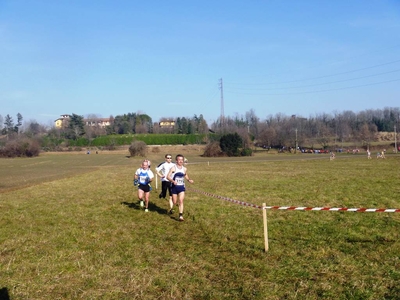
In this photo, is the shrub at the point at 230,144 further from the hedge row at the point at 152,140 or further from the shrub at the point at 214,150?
the hedge row at the point at 152,140

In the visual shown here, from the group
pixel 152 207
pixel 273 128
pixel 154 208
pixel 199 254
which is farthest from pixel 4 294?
pixel 273 128

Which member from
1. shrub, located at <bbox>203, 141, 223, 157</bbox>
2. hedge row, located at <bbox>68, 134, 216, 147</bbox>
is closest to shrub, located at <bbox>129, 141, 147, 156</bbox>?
shrub, located at <bbox>203, 141, 223, 157</bbox>

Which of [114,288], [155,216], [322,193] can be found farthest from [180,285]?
[322,193]

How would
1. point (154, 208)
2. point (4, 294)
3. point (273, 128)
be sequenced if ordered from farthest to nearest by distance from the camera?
point (273, 128) → point (154, 208) → point (4, 294)

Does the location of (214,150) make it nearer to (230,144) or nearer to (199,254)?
(230,144)

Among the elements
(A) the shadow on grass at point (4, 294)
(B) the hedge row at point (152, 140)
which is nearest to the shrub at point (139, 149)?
(B) the hedge row at point (152, 140)

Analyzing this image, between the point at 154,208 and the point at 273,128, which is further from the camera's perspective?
the point at 273,128

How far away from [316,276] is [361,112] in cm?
19565

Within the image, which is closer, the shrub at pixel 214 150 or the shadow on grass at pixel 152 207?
the shadow on grass at pixel 152 207

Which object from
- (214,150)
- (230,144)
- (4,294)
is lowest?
(214,150)

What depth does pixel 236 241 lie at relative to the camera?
9.30 metres

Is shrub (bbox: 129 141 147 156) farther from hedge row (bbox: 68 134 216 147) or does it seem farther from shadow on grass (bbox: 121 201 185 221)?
shadow on grass (bbox: 121 201 185 221)

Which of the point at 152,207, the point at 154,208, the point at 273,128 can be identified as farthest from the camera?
the point at 273,128

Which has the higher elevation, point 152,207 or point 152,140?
point 152,140
